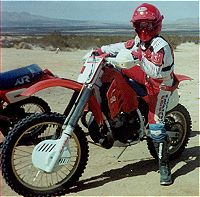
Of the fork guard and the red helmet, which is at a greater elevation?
the red helmet

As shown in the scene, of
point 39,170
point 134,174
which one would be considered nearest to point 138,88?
point 134,174

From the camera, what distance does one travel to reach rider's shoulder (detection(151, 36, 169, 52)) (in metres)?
4.72

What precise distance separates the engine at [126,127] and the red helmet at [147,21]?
0.85m

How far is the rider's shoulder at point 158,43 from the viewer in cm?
472

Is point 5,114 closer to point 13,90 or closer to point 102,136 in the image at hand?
point 13,90

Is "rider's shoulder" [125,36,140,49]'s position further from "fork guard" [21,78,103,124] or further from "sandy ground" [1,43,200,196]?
"sandy ground" [1,43,200,196]

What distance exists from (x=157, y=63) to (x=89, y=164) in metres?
1.54

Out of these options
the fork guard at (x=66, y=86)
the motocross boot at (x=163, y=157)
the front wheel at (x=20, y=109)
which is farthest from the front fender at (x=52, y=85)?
the front wheel at (x=20, y=109)

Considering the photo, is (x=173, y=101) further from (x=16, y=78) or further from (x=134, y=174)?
(x=16, y=78)

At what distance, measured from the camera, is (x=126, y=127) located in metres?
5.09

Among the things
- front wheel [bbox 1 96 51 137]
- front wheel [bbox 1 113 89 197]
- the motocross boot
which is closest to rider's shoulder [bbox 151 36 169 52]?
the motocross boot

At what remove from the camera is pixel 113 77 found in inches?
191

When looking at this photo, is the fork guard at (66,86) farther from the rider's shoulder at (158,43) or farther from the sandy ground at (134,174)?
the rider's shoulder at (158,43)

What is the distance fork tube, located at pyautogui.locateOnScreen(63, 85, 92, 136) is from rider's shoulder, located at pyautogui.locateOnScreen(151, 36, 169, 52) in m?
0.79
